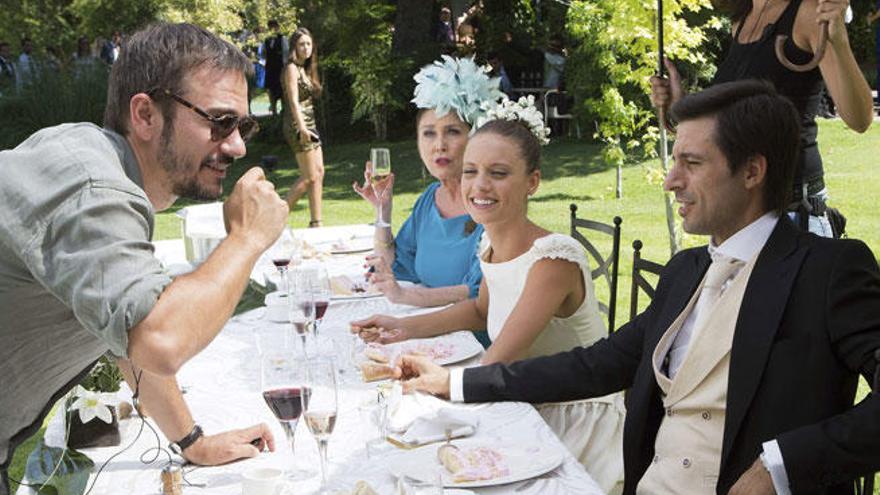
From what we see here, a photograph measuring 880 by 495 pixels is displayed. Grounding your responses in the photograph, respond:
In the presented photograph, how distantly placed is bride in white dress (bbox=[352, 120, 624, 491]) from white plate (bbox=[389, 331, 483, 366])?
0.06 m

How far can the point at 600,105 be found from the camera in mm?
7258

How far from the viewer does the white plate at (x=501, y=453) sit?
72.6 inches

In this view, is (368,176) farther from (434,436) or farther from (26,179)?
(26,179)

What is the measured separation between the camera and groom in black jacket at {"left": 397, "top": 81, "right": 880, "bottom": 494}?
6.61ft

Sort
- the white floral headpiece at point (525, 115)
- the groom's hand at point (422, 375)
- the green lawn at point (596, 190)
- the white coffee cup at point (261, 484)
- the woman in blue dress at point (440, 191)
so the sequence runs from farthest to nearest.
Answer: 1. the green lawn at point (596, 190)
2. the woman in blue dress at point (440, 191)
3. the white floral headpiece at point (525, 115)
4. the groom's hand at point (422, 375)
5. the white coffee cup at point (261, 484)

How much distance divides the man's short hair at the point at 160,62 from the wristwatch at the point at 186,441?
657 mm

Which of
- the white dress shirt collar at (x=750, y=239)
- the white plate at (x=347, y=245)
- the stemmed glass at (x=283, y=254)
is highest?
the white dress shirt collar at (x=750, y=239)

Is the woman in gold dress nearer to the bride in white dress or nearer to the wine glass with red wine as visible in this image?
the bride in white dress

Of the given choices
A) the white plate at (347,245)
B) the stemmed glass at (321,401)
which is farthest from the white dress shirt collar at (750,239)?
the white plate at (347,245)

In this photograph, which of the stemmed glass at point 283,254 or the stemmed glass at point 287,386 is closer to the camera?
the stemmed glass at point 287,386

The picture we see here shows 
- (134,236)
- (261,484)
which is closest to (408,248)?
(261,484)

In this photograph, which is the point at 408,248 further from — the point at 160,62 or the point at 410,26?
the point at 410,26

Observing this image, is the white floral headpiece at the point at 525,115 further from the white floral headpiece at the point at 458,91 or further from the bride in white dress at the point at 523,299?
the white floral headpiece at the point at 458,91

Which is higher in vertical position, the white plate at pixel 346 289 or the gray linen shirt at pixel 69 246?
the gray linen shirt at pixel 69 246
